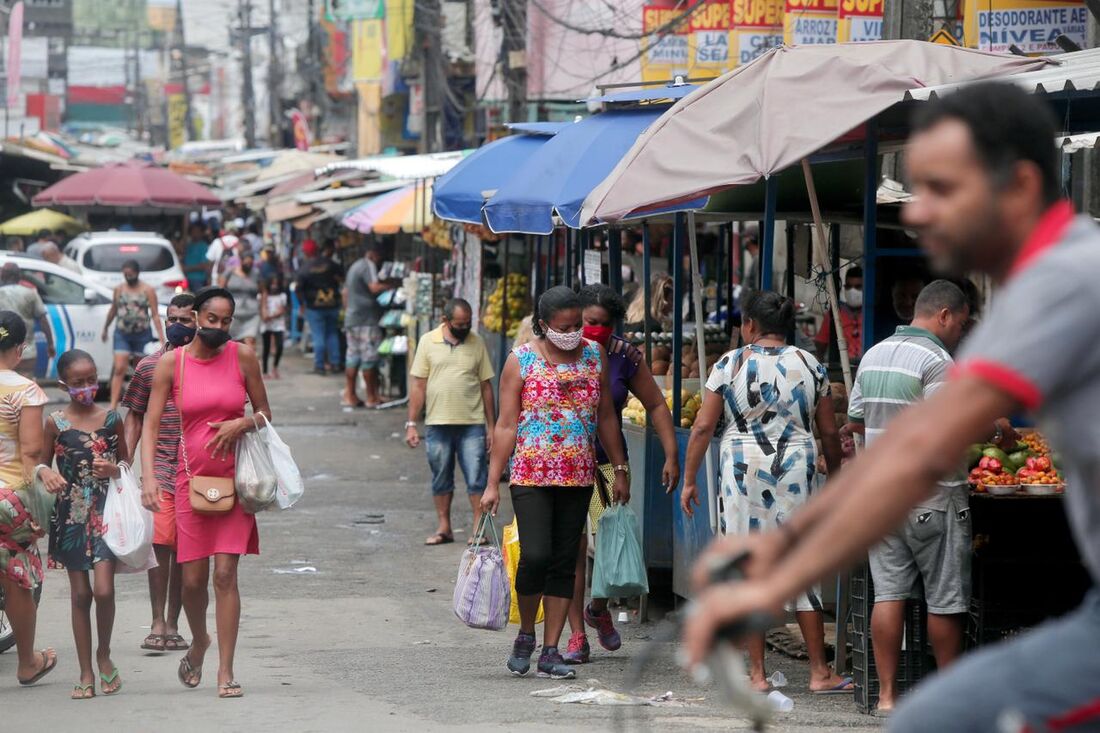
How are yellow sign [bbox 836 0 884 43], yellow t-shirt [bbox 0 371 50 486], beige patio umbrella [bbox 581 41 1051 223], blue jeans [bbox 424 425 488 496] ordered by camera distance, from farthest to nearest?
yellow sign [bbox 836 0 884 43], blue jeans [bbox 424 425 488 496], yellow t-shirt [bbox 0 371 50 486], beige patio umbrella [bbox 581 41 1051 223]

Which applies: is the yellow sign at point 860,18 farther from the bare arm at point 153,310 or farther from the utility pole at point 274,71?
the utility pole at point 274,71

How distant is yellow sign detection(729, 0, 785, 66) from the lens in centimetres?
1515

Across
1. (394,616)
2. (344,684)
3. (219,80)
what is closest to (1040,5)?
(394,616)

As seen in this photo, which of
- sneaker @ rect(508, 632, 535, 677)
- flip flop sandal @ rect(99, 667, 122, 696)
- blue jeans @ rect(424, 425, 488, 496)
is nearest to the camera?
flip flop sandal @ rect(99, 667, 122, 696)

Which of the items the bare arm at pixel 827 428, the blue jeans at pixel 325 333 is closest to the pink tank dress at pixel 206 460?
the bare arm at pixel 827 428

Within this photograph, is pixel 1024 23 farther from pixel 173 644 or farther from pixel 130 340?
pixel 130 340

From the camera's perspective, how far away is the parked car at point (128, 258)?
79.5 ft

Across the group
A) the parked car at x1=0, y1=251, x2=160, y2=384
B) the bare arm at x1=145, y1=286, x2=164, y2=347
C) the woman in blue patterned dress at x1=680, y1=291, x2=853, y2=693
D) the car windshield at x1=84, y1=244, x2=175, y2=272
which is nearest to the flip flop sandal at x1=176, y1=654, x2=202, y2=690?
the woman in blue patterned dress at x1=680, y1=291, x2=853, y2=693

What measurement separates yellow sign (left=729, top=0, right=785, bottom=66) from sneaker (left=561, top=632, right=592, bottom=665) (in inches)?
318

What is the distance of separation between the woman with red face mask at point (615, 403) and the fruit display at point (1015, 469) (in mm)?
1701

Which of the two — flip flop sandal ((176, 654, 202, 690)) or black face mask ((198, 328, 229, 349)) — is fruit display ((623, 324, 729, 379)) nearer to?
black face mask ((198, 328, 229, 349))

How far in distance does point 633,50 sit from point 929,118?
20.3m

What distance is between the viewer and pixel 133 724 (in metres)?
6.88

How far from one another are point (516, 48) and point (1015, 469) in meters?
19.8
